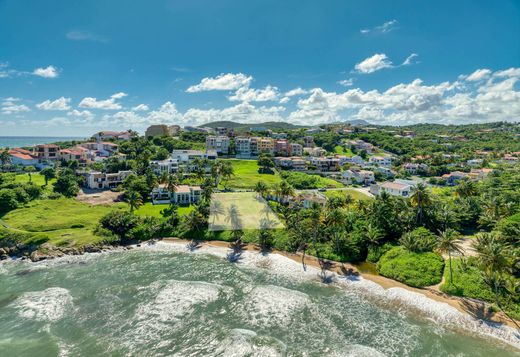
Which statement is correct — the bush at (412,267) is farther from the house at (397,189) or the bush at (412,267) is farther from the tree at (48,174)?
the tree at (48,174)

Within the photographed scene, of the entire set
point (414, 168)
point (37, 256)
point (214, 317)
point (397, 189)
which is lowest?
point (214, 317)

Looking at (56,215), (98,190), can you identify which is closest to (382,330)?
(56,215)

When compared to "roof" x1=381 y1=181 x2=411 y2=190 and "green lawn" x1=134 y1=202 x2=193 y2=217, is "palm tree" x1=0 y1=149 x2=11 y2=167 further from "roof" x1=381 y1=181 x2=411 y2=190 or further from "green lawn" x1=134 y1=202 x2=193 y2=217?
"roof" x1=381 y1=181 x2=411 y2=190

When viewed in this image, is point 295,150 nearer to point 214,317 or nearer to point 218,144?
point 218,144

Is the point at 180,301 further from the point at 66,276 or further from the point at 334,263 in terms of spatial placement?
the point at 334,263

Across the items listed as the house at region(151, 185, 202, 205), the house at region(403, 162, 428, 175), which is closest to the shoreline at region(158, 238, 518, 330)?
the house at region(151, 185, 202, 205)

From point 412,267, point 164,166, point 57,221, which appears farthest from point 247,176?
point 412,267

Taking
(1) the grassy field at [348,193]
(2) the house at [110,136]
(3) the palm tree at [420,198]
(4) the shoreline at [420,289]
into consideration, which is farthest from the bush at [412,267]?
(2) the house at [110,136]
